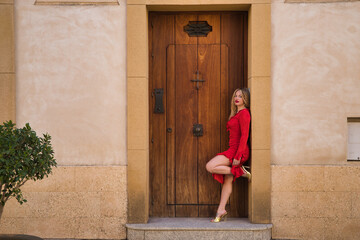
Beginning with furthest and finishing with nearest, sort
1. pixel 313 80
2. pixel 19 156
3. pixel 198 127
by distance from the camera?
1. pixel 198 127
2. pixel 313 80
3. pixel 19 156

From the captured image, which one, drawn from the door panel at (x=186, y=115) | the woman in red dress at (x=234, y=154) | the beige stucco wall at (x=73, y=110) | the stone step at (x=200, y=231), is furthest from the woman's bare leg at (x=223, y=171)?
the beige stucco wall at (x=73, y=110)

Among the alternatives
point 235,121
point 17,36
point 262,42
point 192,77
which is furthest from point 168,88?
point 17,36

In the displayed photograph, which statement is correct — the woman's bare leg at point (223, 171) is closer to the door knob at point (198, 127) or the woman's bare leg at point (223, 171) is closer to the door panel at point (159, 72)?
the door knob at point (198, 127)

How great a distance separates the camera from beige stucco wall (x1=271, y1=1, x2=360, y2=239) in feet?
16.4

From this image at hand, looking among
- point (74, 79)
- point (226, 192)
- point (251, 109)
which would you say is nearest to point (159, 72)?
point (74, 79)

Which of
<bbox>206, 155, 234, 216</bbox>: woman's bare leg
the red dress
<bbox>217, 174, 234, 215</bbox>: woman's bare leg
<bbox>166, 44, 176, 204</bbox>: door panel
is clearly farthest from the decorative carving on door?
<bbox>217, 174, 234, 215</bbox>: woman's bare leg

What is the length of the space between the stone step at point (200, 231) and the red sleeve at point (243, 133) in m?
0.91

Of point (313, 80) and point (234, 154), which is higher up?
point (313, 80)

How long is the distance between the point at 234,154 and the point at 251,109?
64 centimetres

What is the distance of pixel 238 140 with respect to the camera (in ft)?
16.8

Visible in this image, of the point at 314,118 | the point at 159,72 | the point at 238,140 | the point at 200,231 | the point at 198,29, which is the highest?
the point at 198,29

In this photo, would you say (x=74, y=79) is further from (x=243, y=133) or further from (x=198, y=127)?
(x=243, y=133)

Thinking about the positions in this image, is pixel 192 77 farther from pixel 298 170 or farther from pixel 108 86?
pixel 298 170

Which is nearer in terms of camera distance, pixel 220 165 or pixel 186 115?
pixel 220 165
